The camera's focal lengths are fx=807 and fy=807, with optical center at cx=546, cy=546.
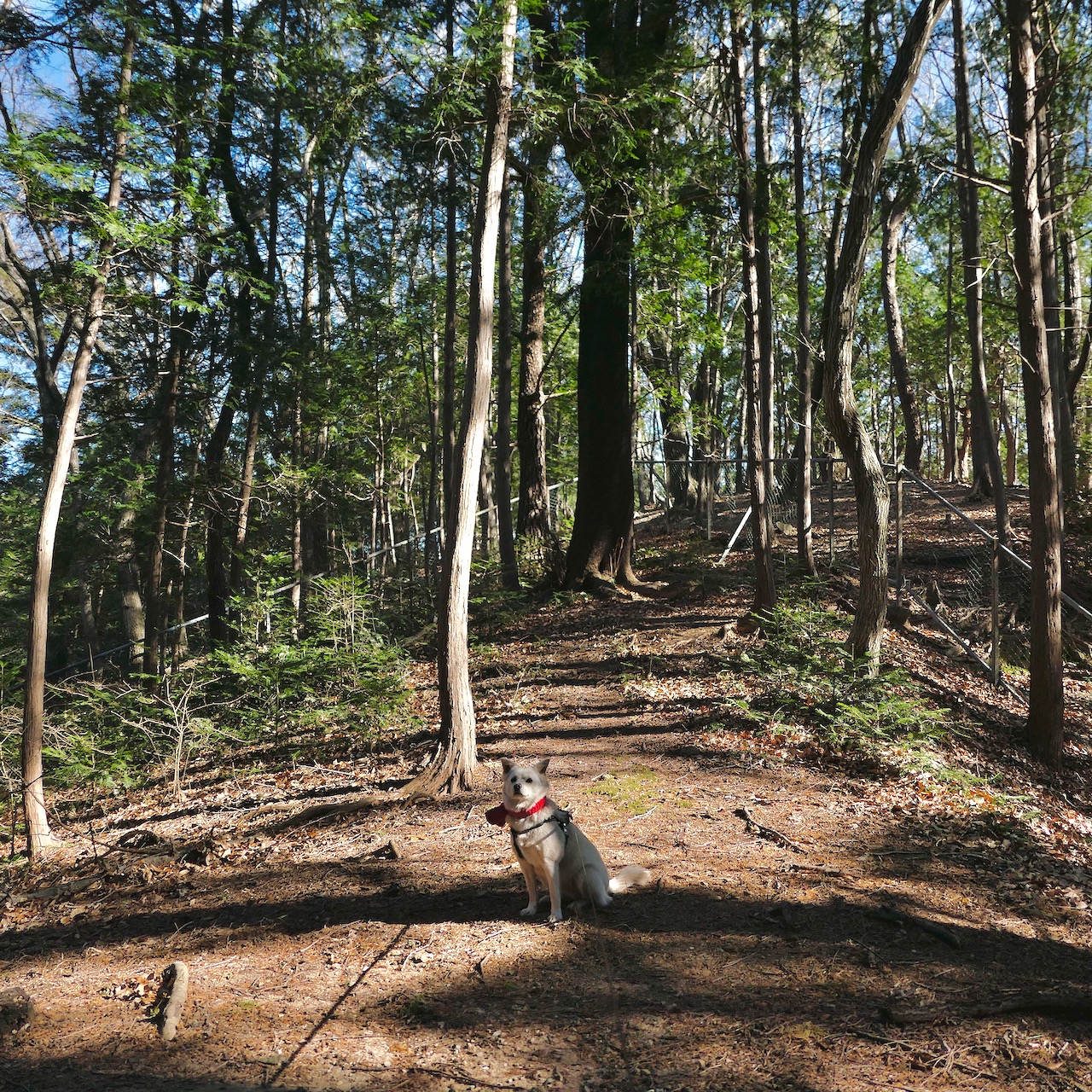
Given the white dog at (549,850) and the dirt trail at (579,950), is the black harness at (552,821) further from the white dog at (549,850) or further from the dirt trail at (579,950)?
the dirt trail at (579,950)

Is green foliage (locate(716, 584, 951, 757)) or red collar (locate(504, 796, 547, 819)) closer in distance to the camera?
red collar (locate(504, 796, 547, 819))

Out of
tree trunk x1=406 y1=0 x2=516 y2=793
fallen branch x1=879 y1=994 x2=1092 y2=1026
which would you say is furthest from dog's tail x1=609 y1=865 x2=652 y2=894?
tree trunk x1=406 y1=0 x2=516 y2=793

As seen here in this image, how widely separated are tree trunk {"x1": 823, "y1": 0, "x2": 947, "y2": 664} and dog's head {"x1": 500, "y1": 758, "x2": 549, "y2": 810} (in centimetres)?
577

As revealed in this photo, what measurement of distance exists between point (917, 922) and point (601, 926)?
1849 mm

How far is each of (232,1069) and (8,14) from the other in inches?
476

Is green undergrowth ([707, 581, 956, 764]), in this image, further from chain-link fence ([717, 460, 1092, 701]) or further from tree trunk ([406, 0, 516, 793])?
tree trunk ([406, 0, 516, 793])

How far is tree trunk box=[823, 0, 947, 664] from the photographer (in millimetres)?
8312

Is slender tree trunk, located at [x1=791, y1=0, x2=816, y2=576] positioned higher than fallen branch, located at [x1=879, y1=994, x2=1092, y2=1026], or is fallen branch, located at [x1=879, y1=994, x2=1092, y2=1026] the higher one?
slender tree trunk, located at [x1=791, y1=0, x2=816, y2=576]

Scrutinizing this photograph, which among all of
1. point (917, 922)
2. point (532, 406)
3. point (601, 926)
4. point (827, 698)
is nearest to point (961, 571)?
point (827, 698)

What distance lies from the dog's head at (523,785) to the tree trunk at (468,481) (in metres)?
2.84

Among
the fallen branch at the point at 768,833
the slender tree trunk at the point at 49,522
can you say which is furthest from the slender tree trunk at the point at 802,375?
the slender tree trunk at the point at 49,522

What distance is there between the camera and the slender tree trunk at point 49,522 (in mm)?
7844

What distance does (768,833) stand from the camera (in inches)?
238

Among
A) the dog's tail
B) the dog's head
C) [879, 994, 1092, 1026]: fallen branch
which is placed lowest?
[879, 994, 1092, 1026]: fallen branch
